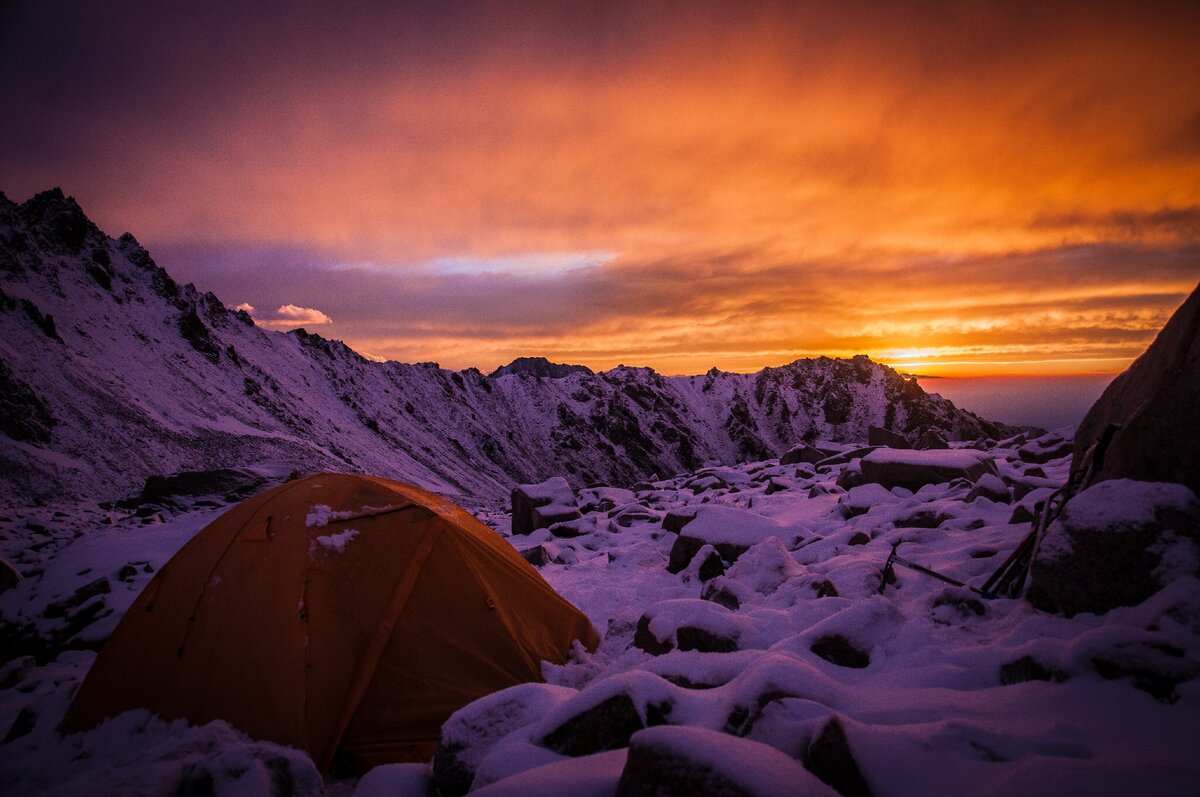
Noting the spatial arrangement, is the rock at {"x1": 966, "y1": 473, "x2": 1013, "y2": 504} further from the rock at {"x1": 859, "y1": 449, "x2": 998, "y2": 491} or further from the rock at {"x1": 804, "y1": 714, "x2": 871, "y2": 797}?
the rock at {"x1": 804, "y1": 714, "x2": 871, "y2": 797}

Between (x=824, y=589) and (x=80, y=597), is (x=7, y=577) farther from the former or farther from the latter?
(x=824, y=589)

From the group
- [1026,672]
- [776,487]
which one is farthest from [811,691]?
[776,487]

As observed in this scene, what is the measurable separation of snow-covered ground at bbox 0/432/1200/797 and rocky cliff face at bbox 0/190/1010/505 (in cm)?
1673

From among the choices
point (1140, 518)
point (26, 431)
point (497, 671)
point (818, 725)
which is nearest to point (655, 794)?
point (818, 725)

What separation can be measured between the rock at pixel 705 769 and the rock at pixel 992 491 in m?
8.26

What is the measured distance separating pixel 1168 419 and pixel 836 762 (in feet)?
13.8

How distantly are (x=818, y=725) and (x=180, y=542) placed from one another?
1247cm

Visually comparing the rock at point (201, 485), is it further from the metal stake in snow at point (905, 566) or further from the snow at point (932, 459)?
the snow at point (932, 459)

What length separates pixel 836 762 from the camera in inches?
103

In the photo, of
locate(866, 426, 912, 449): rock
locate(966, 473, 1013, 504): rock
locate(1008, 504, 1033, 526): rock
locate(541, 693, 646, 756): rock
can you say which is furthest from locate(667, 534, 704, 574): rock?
locate(866, 426, 912, 449): rock

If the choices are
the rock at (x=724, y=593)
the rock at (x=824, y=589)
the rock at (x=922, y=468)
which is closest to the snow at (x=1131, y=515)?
the rock at (x=824, y=589)

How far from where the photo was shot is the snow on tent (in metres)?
4.96

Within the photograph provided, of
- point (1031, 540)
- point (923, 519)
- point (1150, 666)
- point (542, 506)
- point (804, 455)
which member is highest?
point (1031, 540)

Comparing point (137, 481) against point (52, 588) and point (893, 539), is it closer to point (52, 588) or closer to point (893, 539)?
point (52, 588)
